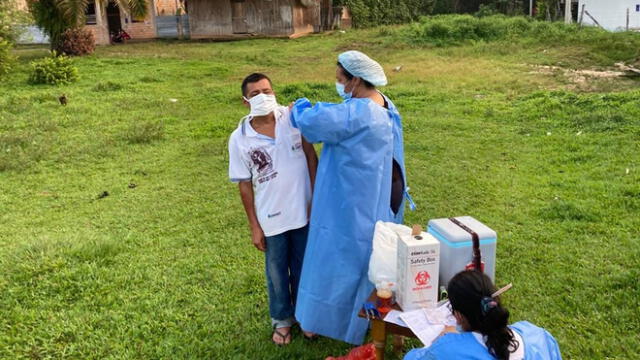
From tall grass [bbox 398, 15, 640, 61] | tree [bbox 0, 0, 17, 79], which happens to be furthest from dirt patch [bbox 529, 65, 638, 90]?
tree [bbox 0, 0, 17, 79]

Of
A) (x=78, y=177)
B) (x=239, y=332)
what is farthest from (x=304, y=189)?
(x=78, y=177)

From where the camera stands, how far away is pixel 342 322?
2752mm

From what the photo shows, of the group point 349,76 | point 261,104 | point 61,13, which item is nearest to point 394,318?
point 349,76

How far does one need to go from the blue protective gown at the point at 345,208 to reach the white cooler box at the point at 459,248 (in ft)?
1.22

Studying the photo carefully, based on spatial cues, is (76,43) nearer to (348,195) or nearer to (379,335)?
(348,195)

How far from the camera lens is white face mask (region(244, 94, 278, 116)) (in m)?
2.88

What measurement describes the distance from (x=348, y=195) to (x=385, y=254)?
0.34 m

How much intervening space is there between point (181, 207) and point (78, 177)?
1947 mm

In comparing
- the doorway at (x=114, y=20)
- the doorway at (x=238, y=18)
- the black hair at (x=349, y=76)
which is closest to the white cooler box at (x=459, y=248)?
the black hair at (x=349, y=76)

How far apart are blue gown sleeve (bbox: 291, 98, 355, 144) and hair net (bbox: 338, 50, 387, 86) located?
21cm

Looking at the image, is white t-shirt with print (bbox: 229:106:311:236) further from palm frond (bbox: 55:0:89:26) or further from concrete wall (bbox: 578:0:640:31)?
concrete wall (bbox: 578:0:640:31)

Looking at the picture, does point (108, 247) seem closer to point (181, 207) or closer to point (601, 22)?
point (181, 207)

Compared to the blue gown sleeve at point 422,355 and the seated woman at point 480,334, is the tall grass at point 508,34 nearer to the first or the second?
the seated woman at point 480,334

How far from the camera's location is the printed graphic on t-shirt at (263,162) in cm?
290
